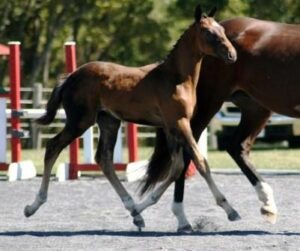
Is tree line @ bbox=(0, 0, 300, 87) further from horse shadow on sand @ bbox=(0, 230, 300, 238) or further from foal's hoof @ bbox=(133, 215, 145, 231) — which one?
horse shadow on sand @ bbox=(0, 230, 300, 238)

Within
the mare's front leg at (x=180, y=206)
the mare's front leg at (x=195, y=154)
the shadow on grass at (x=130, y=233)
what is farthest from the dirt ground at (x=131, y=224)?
the mare's front leg at (x=195, y=154)

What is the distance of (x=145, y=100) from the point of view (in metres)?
10.6

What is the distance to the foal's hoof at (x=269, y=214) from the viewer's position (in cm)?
1086

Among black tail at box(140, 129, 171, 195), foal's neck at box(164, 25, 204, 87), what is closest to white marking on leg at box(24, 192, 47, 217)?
black tail at box(140, 129, 171, 195)

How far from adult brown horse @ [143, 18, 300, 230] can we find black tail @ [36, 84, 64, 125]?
3.23 ft

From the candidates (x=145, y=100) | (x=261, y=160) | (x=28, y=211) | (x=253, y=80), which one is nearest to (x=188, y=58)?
(x=145, y=100)

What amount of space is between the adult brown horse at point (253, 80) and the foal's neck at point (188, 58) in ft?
2.03

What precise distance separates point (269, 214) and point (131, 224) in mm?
1263

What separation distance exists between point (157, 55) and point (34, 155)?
14.5 meters

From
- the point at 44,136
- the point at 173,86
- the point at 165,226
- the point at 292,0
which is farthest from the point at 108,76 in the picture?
the point at 292,0

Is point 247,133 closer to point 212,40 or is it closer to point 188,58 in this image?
point 188,58

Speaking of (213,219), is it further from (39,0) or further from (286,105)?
(39,0)

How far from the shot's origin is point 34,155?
23.6 metres

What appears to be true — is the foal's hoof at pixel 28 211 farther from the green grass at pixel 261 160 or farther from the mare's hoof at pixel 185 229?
the green grass at pixel 261 160
